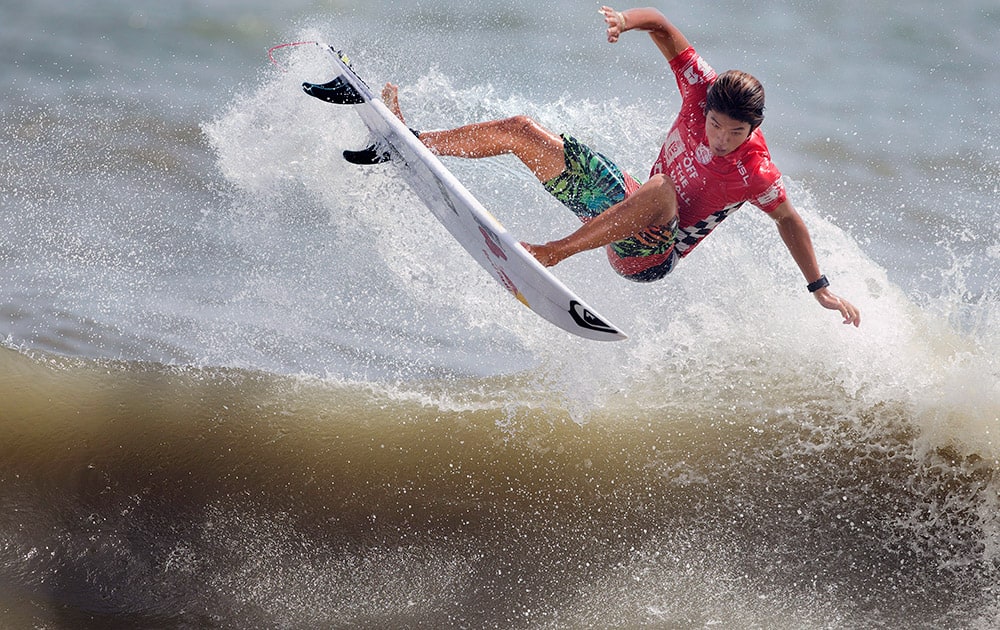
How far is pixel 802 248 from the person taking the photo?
13.7ft

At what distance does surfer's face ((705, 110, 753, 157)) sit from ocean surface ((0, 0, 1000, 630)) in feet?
4.52

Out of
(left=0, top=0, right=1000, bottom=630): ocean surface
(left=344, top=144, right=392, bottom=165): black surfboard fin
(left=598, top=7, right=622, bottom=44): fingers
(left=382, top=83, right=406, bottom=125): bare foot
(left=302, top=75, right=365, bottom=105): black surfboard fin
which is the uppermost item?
(left=598, top=7, right=622, bottom=44): fingers

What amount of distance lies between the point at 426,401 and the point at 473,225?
1.01 metres

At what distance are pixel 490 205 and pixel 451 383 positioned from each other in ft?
5.33

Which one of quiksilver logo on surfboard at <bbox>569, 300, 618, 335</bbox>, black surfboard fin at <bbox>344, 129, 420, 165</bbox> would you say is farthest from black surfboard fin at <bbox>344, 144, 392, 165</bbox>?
quiksilver logo on surfboard at <bbox>569, 300, 618, 335</bbox>

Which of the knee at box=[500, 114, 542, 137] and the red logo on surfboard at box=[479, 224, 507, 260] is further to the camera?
the knee at box=[500, 114, 542, 137]

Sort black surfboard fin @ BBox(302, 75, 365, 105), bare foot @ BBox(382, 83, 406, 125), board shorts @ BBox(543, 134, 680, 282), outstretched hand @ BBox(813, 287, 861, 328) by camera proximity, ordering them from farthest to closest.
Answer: black surfboard fin @ BBox(302, 75, 365, 105)
bare foot @ BBox(382, 83, 406, 125)
board shorts @ BBox(543, 134, 680, 282)
outstretched hand @ BBox(813, 287, 861, 328)

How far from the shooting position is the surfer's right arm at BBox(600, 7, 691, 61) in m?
4.09

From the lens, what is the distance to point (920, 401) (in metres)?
4.76

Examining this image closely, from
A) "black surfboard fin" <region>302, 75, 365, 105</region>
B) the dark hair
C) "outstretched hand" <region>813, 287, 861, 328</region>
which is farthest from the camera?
"black surfboard fin" <region>302, 75, 365, 105</region>

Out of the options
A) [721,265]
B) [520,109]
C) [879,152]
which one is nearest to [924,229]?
[879,152]

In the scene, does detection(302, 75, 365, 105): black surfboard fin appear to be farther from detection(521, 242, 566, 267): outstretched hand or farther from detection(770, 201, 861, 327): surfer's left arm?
detection(770, 201, 861, 327): surfer's left arm

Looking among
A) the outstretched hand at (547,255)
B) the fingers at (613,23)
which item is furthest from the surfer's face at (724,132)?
the outstretched hand at (547,255)

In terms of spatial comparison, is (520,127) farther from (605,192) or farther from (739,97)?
(739,97)
